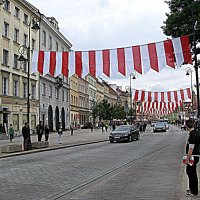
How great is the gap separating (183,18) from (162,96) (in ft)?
73.2

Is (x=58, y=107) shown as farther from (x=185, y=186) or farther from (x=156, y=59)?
(x=185, y=186)

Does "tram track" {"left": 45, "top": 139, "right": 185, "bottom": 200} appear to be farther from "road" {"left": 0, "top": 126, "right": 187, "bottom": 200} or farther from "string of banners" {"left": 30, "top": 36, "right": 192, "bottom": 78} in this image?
"string of banners" {"left": 30, "top": 36, "right": 192, "bottom": 78}

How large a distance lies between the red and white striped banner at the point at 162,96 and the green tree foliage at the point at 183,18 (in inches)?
780

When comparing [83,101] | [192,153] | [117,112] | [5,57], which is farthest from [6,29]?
[117,112]

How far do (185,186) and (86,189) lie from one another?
96.8 inches

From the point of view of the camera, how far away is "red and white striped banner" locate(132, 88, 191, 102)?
132ft

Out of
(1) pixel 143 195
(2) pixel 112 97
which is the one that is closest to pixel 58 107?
(1) pixel 143 195

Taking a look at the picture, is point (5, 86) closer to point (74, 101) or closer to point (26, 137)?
point (26, 137)

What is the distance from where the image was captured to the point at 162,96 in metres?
42.1

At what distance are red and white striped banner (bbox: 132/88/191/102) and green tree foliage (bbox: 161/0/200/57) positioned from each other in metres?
19.8

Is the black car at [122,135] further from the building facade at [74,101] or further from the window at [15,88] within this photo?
the building facade at [74,101]

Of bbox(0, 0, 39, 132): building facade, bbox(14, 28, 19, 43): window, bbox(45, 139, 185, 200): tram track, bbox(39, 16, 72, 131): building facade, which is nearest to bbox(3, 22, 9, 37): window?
bbox(0, 0, 39, 132): building facade

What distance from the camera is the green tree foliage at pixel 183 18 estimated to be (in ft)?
64.8

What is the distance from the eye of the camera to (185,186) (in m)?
9.15
